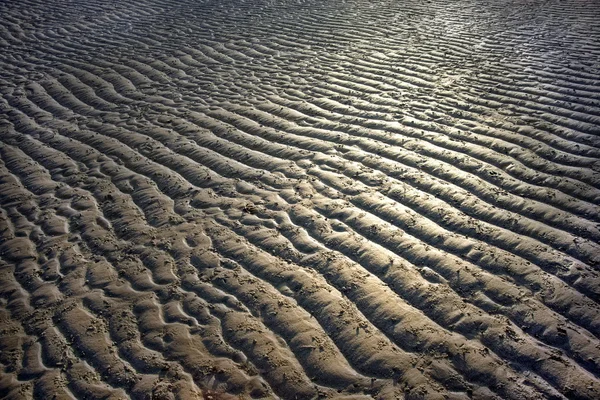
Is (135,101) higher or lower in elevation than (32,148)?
higher

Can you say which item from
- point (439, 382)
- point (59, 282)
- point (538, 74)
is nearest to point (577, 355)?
point (439, 382)

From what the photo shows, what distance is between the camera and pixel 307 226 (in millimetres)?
3770

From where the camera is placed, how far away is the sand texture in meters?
2.74

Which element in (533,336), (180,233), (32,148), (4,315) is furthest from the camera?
(32,148)

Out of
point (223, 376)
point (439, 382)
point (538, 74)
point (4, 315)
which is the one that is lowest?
point (4, 315)

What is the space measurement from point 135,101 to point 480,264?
15.5 ft

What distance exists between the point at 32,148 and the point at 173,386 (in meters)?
3.67

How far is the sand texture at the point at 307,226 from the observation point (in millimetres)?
2736

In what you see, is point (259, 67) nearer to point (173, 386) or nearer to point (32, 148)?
point (32, 148)

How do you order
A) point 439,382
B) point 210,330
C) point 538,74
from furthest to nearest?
1. point 538,74
2. point 210,330
3. point 439,382

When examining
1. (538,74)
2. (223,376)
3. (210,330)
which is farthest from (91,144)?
(538,74)

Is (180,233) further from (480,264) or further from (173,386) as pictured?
(480,264)

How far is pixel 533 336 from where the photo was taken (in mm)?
2791

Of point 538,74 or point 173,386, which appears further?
point 538,74
